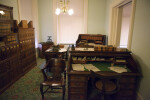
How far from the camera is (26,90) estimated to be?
3.13m

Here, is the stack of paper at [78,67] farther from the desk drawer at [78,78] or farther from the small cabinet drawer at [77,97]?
the small cabinet drawer at [77,97]

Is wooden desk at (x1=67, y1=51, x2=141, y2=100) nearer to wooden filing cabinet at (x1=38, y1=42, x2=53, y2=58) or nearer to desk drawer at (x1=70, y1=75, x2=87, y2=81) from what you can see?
desk drawer at (x1=70, y1=75, x2=87, y2=81)

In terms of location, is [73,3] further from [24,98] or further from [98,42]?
[24,98]

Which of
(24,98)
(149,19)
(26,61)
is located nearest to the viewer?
(149,19)

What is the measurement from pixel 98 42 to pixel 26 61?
3.55 m

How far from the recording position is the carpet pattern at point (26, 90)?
2816 mm

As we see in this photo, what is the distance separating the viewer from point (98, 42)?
5.58 m

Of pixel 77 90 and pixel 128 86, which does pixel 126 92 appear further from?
pixel 77 90

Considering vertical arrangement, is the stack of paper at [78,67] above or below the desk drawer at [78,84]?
above

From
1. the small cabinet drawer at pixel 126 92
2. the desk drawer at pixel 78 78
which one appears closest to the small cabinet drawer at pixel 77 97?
the desk drawer at pixel 78 78

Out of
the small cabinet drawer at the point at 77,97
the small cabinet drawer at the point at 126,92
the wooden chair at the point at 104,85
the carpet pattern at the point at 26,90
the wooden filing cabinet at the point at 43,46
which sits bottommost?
the carpet pattern at the point at 26,90

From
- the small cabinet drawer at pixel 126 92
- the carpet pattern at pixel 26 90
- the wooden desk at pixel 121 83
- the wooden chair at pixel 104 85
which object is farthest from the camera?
the carpet pattern at pixel 26 90

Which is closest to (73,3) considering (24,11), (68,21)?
(68,21)

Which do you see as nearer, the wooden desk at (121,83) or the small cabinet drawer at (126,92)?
the wooden desk at (121,83)
